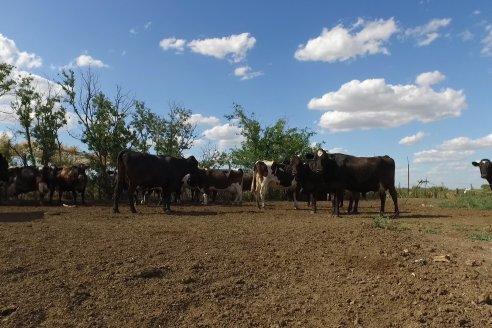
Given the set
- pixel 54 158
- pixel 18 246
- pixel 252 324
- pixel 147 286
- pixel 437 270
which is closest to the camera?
pixel 252 324

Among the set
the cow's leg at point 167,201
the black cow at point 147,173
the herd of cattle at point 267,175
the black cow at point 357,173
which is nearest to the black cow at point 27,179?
the herd of cattle at point 267,175

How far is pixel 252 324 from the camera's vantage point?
5.29 meters

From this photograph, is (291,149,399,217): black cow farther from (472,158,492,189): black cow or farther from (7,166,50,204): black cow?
(7,166,50,204): black cow

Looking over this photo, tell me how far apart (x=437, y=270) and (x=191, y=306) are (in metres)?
3.80

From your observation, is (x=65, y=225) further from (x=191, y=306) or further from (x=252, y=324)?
(x=252, y=324)

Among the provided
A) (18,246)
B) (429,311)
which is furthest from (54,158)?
(429,311)

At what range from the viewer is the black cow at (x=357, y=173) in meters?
15.4

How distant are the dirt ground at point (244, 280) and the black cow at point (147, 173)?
6.42 metres

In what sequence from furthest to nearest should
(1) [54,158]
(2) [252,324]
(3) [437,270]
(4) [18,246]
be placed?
(1) [54,158] < (4) [18,246] < (3) [437,270] < (2) [252,324]

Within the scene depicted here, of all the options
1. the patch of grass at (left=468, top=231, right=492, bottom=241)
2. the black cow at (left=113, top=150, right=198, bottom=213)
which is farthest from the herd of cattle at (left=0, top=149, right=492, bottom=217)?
the patch of grass at (left=468, top=231, right=492, bottom=241)

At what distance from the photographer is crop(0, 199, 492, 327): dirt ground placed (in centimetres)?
541

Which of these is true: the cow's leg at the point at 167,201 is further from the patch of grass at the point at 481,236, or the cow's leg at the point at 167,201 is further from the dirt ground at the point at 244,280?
the patch of grass at the point at 481,236

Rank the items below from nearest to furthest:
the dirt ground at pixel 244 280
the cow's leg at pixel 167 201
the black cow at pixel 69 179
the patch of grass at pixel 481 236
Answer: the dirt ground at pixel 244 280, the patch of grass at pixel 481 236, the cow's leg at pixel 167 201, the black cow at pixel 69 179

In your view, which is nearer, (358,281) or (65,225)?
(358,281)
